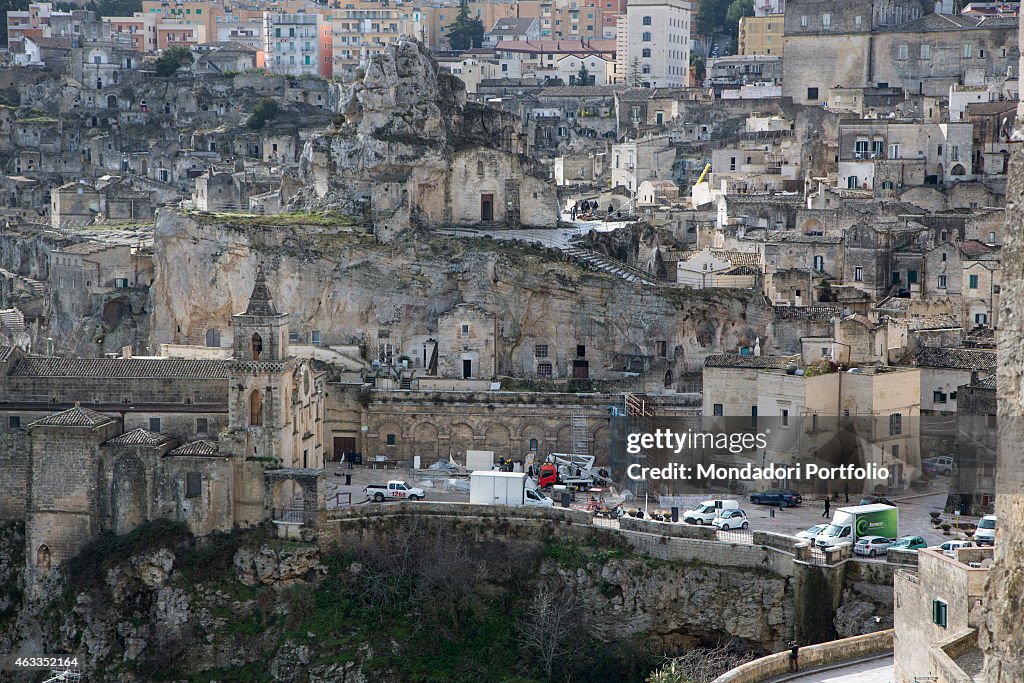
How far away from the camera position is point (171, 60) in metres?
108

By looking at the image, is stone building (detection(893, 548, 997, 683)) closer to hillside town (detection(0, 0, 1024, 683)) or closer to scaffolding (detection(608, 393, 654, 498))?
hillside town (detection(0, 0, 1024, 683))

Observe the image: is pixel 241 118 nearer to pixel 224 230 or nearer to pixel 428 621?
pixel 224 230

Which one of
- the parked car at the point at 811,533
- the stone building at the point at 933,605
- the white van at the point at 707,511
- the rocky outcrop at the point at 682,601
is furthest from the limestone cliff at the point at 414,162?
the stone building at the point at 933,605

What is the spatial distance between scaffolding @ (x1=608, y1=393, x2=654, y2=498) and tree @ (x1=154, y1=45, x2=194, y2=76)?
58.9 meters

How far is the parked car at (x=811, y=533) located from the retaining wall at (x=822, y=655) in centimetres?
770

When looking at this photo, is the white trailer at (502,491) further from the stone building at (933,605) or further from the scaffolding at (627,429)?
the stone building at (933,605)

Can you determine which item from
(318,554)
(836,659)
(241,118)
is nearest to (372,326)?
(318,554)

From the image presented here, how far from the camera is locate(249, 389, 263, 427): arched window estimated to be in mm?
49125

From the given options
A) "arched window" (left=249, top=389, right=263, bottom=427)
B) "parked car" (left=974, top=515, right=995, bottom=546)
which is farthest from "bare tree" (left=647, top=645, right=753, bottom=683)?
"arched window" (left=249, top=389, right=263, bottom=427)

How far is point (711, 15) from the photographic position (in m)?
122

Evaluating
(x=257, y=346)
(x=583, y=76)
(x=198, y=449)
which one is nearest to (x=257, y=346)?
(x=257, y=346)

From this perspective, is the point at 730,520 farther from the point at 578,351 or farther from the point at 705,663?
the point at 578,351

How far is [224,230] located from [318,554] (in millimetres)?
15437

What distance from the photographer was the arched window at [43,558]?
49.0m
